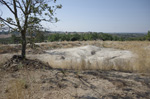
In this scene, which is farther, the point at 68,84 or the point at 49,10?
the point at 49,10

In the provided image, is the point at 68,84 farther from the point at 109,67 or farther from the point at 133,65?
the point at 133,65

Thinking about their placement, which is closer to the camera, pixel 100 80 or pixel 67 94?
pixel 67 94

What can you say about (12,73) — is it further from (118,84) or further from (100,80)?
(118,84)

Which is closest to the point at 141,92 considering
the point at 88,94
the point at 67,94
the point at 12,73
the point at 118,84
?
the point at 118,84

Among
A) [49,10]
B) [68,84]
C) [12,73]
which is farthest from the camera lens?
[49,10]

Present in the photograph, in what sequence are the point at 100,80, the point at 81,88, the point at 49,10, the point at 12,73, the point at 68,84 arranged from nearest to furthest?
the point at 81,88
the point at 68,84
the point at 100,80
the point at 12,73
the point at 49,10

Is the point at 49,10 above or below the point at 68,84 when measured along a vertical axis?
above

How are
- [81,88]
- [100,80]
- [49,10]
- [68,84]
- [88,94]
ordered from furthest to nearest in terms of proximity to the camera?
[49,10], [100,80], [68,84], [81,88], [88,94]

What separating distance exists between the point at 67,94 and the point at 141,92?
145 cm

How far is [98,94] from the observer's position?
7.68ft

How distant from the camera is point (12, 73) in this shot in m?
3.40

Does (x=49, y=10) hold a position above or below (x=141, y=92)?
above

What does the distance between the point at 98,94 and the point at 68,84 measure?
72cm

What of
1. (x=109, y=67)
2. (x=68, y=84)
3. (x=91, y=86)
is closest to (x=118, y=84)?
(x=91, y=86)
